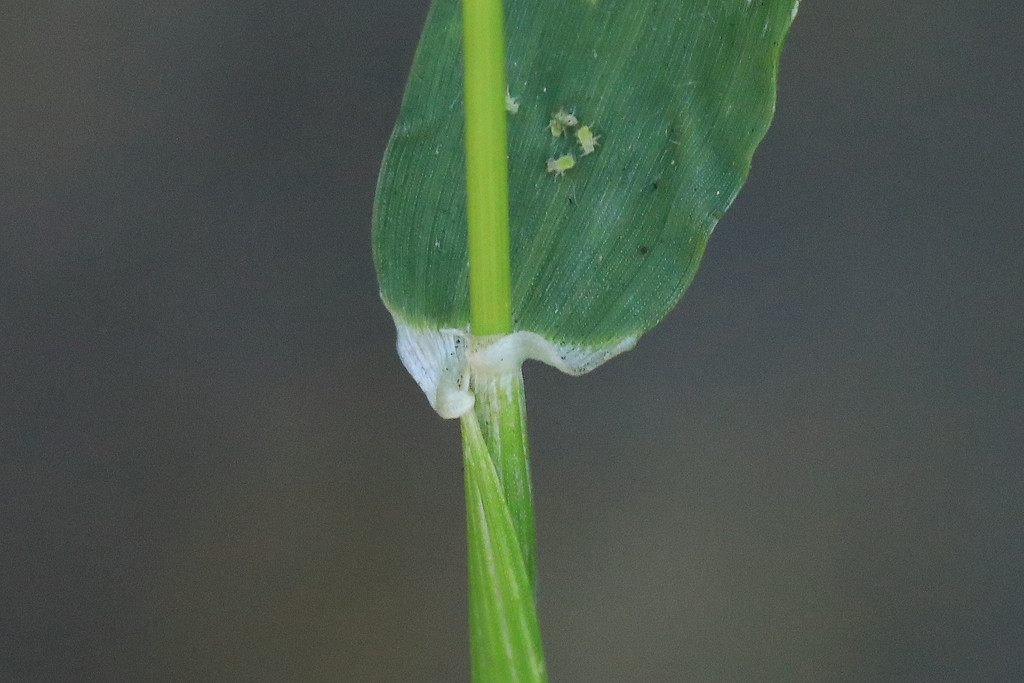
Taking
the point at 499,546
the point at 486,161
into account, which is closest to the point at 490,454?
the point at 499,546

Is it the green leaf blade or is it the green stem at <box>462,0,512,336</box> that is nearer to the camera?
the green stem at <box>462,0,512,336</box>

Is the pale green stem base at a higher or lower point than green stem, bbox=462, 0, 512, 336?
lower

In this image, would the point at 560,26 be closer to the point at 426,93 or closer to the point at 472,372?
the point at 426,93

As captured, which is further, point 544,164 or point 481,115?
point 544,164

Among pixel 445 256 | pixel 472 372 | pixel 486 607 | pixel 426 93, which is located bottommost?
pixel 486 607

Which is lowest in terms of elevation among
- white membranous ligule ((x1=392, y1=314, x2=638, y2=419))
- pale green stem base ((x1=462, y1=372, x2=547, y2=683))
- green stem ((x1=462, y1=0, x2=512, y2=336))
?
pale green stem base ((x1=462, y1=372, x2=547, y2=683))

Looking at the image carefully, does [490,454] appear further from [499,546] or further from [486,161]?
[486,161]

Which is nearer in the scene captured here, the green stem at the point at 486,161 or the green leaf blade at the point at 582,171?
the green stem at the point at 486,161

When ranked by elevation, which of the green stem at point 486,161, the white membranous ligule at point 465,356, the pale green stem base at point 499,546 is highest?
the green stem at point 486,161

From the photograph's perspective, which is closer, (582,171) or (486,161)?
(486,161)

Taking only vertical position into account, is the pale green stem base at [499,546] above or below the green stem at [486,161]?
below

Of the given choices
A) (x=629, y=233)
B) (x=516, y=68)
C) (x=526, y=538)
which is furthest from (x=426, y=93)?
(x=526, y=538)
